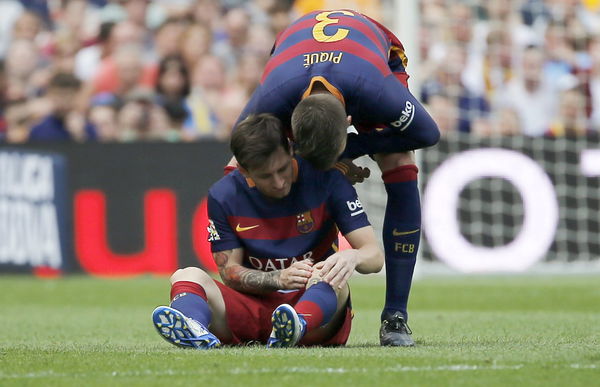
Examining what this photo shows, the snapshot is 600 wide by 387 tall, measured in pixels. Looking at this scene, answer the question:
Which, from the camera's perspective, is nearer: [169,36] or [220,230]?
[220,230]

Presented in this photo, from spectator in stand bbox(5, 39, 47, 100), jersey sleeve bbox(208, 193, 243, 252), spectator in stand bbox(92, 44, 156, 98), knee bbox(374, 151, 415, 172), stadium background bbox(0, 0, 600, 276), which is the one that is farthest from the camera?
spectator in stand bbox(5, 39, 47, 100)

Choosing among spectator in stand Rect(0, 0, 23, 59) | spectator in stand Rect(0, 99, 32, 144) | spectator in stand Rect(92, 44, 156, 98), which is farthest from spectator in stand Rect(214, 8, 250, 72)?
spectator in stand Rect(0, 0, 23, 59)

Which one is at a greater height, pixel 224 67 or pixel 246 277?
pixel 224 67

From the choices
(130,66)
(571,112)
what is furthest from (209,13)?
(571,112)

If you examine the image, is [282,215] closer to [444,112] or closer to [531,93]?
[444,112]

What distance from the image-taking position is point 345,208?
4793 millimetres

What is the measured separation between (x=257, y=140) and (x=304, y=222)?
50 centimetres

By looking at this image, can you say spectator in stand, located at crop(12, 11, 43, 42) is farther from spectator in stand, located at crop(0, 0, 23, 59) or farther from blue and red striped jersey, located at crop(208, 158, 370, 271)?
blue and red striped jersey, located at crop(208, 158, 370, 271)

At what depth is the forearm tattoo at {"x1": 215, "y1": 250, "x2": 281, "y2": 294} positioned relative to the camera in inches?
187

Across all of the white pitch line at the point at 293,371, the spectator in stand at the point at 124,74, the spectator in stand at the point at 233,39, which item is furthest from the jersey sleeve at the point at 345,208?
the spectator in stand at the point at 233,39

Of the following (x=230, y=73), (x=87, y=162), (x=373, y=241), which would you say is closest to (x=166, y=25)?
(x=230, y=73)

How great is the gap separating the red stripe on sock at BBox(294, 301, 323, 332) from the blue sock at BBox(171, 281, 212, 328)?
0.37 m

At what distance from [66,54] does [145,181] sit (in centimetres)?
238

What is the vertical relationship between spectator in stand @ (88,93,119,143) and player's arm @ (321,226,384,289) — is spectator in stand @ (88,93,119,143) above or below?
above
